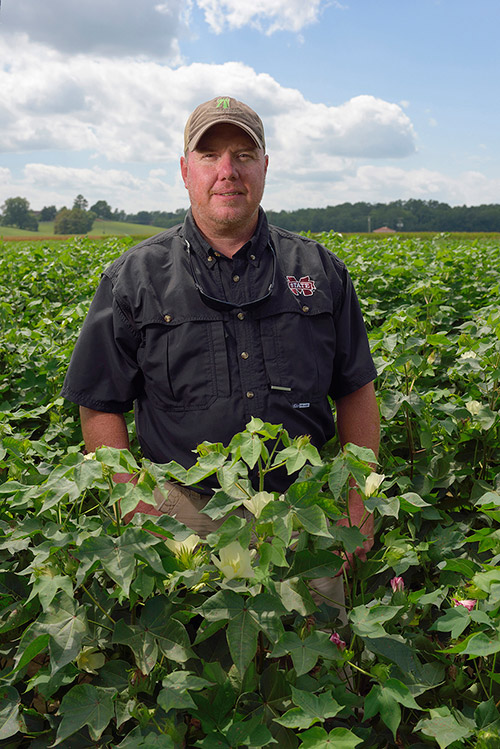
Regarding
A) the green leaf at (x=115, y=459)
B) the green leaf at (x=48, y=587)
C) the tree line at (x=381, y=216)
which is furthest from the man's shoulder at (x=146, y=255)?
the tree line at (x=381, y=216)

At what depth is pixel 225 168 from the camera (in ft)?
8.18

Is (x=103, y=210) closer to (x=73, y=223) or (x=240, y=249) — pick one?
(x=73, y=223)

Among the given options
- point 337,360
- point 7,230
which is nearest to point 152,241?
point 337,360

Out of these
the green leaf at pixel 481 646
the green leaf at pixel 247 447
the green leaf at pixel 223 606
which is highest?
the green leaf at pixel 247 447

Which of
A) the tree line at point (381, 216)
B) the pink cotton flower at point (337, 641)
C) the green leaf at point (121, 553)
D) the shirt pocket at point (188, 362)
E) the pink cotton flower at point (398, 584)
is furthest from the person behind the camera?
the tree line at point (381, 216)

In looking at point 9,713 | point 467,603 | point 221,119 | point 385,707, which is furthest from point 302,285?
point 9,713

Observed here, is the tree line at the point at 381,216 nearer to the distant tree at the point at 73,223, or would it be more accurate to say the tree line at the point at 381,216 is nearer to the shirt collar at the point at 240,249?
the distant tree at the point at 73,223

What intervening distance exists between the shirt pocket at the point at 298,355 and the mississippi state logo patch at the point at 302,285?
9 cm

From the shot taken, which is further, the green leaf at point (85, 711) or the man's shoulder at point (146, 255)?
the man's shoulder at point (146, 255)

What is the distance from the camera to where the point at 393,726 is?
49.8 inches

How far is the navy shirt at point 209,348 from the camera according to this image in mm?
2408

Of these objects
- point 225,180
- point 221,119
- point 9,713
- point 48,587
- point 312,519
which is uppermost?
point 221,119

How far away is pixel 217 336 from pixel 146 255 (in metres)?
0.44

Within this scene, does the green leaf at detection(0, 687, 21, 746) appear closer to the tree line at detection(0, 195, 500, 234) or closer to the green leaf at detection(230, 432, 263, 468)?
the green leaf at detection(230, 432, 263, 468)
